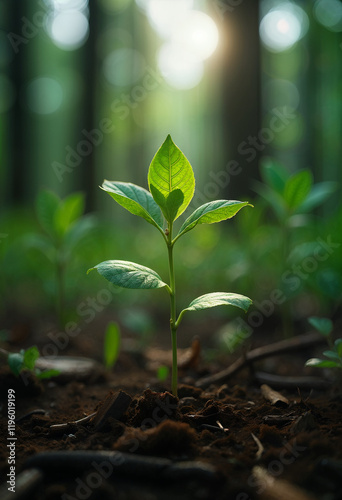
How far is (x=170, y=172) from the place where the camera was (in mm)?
1517

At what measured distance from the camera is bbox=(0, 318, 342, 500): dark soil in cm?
109

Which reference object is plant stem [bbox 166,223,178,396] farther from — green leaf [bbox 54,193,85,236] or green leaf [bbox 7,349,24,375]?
green leaf [bbox 54,193,85,236]

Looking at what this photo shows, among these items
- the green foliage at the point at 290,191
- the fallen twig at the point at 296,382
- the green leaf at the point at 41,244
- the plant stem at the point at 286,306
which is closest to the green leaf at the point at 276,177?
the green foliage at the point at 290,191

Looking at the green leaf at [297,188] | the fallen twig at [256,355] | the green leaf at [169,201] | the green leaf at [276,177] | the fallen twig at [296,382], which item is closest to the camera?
the green leaf at [169,201]

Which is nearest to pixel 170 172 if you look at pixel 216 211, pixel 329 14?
pixel 216 211

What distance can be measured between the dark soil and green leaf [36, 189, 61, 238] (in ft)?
4.14

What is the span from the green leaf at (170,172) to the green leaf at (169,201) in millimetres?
28

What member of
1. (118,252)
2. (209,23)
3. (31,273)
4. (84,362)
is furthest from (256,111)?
(84,362)

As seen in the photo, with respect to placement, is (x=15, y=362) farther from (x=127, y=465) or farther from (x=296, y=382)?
(x=296, y=382)

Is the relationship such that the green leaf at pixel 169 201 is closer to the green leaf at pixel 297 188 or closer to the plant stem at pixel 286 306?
the green leaf at pixel 297 188

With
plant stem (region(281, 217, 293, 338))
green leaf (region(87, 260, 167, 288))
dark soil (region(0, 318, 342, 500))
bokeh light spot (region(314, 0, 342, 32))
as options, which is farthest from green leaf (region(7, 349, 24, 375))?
bokeh light spot (region(314, 0, 342, 32))

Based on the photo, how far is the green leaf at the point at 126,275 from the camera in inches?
54.2

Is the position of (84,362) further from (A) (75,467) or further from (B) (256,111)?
(B) (256,111)

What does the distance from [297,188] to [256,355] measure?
3.80ft
